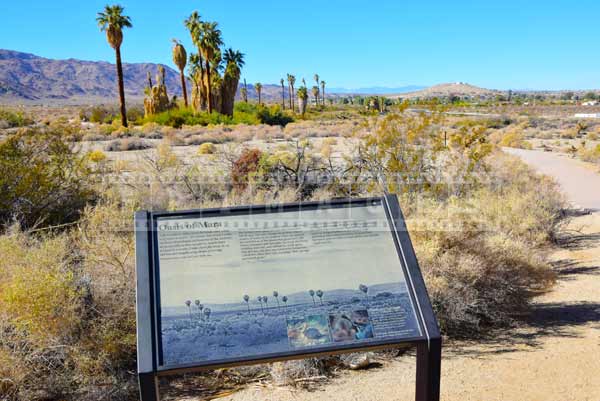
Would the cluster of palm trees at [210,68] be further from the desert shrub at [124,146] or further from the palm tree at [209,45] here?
the desert shrub at [124,146]

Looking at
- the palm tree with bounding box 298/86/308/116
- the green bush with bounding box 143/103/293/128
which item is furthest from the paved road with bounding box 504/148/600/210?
the palm tree with bounding box 298/86/308/116

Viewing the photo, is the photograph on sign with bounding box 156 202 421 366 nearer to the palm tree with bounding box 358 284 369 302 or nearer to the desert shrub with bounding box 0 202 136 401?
the palm tree with bounding box 358 284 369 302

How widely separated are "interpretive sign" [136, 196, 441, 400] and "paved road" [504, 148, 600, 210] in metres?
12.2

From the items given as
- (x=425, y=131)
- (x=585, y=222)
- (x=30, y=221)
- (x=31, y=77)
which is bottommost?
(x=585, y=222)

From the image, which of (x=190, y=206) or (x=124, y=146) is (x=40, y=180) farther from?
(x=124, y=146)

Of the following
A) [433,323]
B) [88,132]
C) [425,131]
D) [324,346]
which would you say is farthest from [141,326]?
[88,132]

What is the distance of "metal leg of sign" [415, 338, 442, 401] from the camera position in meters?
3.46

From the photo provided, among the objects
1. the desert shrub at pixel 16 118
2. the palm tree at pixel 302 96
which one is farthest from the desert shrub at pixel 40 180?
the palm tree at pixel 302 96

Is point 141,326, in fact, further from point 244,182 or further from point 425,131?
point 425,131

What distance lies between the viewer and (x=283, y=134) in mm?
30219

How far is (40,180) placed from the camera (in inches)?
348

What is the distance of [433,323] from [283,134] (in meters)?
27.1

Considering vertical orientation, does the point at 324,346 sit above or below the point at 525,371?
above

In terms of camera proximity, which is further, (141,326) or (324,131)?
(324,131)
